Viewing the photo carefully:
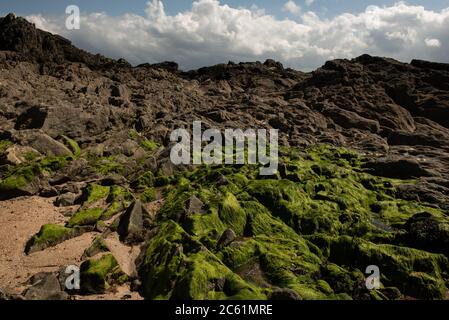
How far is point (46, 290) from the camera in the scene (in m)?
20.2

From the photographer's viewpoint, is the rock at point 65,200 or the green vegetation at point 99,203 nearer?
the green vegetation at point 99,203

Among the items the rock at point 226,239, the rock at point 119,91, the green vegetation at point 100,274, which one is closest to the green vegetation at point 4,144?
Result: the green vegetation at point 100,274

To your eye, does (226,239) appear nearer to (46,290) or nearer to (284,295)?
(284,295)

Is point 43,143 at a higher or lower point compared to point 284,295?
higher

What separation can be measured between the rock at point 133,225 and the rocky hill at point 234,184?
0.11 metres

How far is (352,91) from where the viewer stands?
3253 inches

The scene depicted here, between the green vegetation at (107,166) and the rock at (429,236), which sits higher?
the green vegetation at (107,166)

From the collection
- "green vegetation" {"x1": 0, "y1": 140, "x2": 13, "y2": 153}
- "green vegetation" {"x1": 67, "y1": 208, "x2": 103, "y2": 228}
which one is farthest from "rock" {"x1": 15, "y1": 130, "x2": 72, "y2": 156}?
"green vegetation" {"x1": 67, "y1": 208, "x2": 103, "y2": 228}

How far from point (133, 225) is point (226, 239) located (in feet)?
24.3

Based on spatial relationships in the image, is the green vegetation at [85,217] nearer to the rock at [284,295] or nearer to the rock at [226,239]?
the rock at [226,239]

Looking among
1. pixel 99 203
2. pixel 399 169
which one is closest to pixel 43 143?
pixel 99 203

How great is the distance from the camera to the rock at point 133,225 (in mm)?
27750
